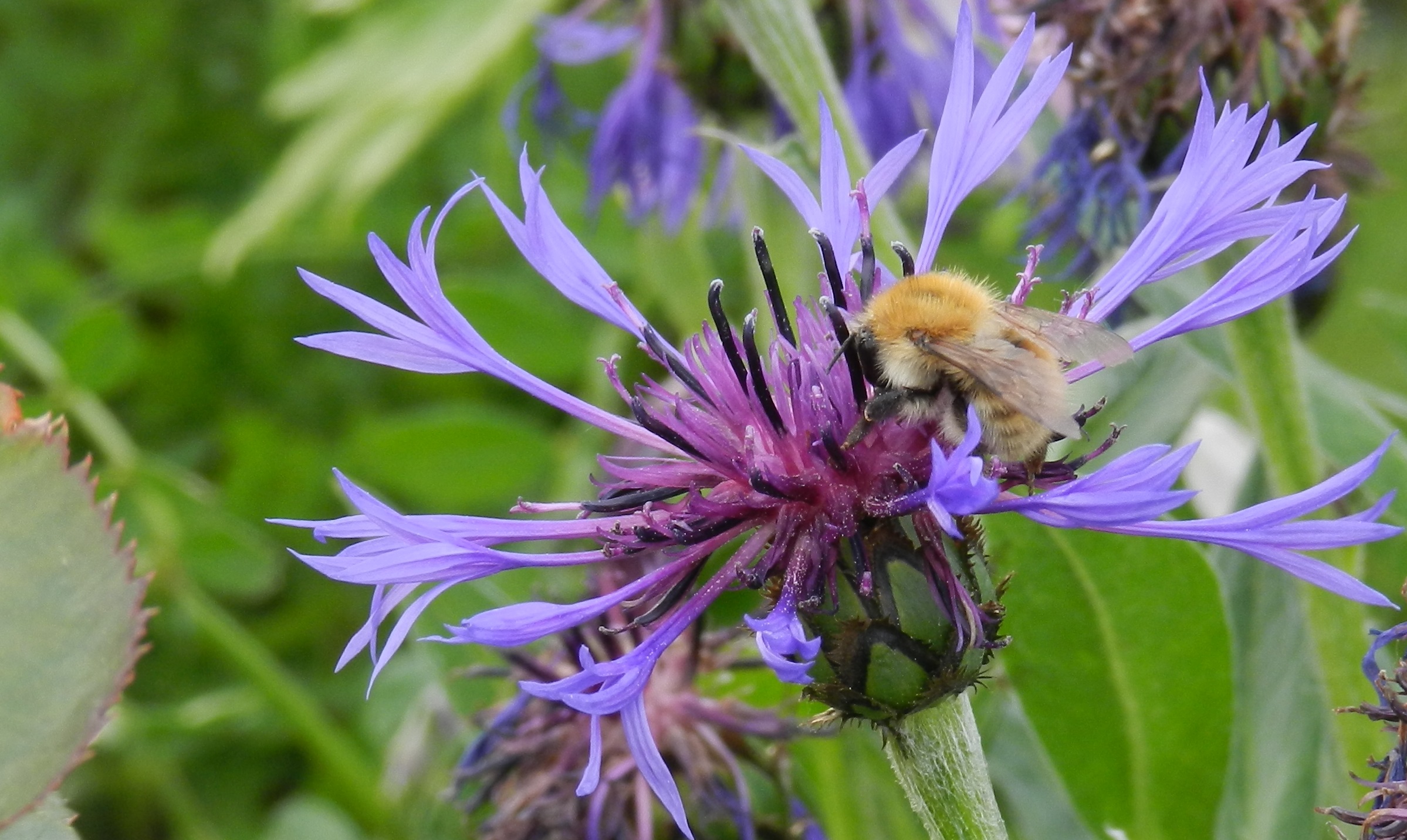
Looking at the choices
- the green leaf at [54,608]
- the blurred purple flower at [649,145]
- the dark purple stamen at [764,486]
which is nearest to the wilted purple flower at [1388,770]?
the dark purple stamen at [764,486]

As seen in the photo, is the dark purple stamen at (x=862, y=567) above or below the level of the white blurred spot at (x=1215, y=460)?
above

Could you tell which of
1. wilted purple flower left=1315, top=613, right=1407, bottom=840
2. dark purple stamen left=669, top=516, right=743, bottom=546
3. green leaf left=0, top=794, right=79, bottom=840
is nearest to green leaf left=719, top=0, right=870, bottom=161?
dark purple stamen left=669, top=516, right=743, bottom=546

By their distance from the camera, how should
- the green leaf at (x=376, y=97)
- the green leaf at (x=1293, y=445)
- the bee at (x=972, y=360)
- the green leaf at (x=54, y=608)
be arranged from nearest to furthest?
the green leaf at (x=54, y=608), the bee at (x=972, y=360), the green leaf at (x=1293, y=445), the green leaf at (x=376, y=97)

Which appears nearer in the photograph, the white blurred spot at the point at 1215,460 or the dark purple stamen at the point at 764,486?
the dark purple stamen at the point at 764,486

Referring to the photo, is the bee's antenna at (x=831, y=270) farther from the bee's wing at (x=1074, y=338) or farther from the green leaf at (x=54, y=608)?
the green leaf at (x=54, y=608)

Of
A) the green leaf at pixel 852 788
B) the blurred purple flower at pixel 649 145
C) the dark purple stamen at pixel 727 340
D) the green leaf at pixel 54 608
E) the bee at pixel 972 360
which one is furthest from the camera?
the blurred purple flower at pixel 649 145

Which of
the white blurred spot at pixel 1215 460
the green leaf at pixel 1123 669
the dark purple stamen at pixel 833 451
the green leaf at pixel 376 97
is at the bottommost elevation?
the white blurred spot at pixel 1215 460

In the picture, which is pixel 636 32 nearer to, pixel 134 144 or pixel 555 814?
pixel 555 814

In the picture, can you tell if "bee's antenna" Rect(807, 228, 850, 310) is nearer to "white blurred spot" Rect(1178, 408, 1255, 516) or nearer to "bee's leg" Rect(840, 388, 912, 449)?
"bee's leg" Rect(840, 388, 912, 449)
